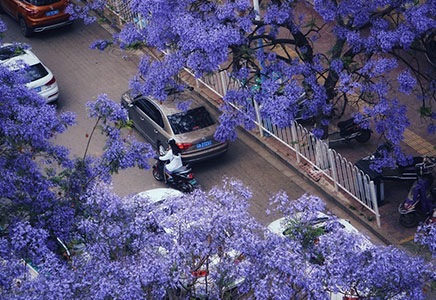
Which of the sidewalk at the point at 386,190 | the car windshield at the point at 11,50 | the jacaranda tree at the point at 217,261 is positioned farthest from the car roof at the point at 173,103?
the jacaranda tree at the point at 217,261

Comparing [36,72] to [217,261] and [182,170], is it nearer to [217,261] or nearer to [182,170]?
[182,170]

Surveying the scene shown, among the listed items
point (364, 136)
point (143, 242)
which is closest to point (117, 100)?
point (364, 136)

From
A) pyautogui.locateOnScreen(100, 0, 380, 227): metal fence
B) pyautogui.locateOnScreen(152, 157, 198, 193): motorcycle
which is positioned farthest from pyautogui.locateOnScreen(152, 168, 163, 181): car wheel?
pyautogui.locateOnScreen(100, 0, 380, 227): metal fence

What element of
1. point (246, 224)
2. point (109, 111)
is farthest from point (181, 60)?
point (246, 224)

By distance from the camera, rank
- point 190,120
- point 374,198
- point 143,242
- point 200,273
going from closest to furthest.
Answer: point 200,273 < point 143,242 < point 374,198 < point 190,120

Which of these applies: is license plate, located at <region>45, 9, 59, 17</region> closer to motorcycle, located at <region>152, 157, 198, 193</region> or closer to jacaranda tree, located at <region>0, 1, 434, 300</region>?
motorcycle, located at <region>152, 157, 198, 193</region>

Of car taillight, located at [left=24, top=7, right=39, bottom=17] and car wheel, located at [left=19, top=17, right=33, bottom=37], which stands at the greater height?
car taillight, located at [left=24, top=7, right=39, bottom=17]

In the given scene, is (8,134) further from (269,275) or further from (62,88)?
(62,88)
